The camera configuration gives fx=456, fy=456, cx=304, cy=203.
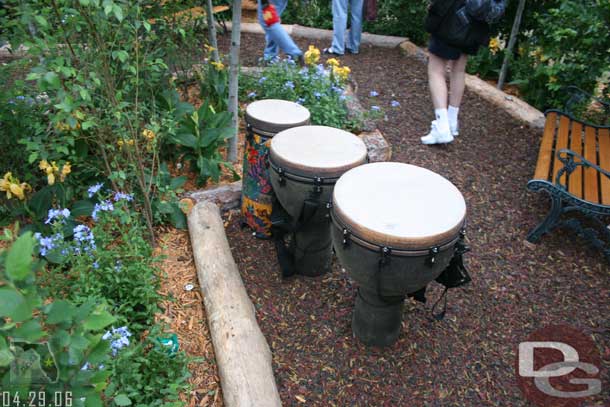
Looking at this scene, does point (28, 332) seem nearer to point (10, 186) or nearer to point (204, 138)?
point (10, 186)

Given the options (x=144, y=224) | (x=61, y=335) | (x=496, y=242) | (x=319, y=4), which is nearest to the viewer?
(x=61, y=335)

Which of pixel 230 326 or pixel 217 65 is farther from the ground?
pixel 217 65

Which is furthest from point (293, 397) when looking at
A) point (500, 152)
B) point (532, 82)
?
point (532, 82)

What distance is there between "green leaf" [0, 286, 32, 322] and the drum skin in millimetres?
1297

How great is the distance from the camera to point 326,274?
9.21ft

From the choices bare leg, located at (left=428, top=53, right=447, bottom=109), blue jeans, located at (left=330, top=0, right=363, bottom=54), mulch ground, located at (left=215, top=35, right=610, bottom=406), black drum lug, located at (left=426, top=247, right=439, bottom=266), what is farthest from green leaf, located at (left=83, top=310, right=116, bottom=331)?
blue jeans, located at (left=330, top=0, right=363, bottom=54)

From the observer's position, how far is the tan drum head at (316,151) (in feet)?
7.53

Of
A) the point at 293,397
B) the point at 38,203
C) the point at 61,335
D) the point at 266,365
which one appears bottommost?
the point at 293,397

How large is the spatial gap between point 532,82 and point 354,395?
13.8 ft

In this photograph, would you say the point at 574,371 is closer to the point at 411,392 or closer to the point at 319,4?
the point at 411,392

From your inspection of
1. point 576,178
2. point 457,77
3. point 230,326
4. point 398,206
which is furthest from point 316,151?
point 457,77

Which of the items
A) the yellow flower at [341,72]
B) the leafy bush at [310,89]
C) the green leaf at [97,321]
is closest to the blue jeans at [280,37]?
the leafy bush at [310,89]

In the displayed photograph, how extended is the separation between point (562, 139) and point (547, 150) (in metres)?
0.21

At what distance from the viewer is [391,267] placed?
6.11ft
